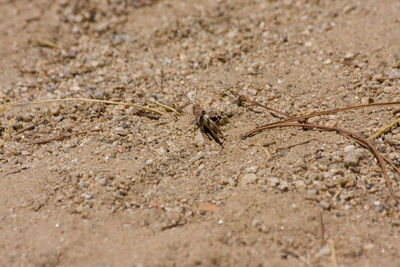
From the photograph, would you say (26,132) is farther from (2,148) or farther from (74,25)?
(74,25)

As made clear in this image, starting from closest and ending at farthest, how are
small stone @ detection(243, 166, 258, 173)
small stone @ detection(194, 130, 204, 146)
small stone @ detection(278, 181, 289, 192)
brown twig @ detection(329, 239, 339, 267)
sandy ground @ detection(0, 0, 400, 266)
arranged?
brown twig @ detection(329, 239, 339, 267) → sandy ground @ detection(0, 0, 400, 266) → small stone @ detection(278, 181, 289, 192) → small stone @ detection(243, 166, 258, 173) → small stone @ detection(194, 130, 204, 146)

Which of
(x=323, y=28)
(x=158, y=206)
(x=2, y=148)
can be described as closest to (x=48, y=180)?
(x=2, y=148)

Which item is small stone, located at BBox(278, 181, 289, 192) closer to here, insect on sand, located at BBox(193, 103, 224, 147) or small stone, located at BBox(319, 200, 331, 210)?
small stone, located at BBox(319, 200, 331, 210)

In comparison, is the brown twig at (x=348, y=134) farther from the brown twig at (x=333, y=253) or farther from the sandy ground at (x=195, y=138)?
the brown twig at (x=333, y=253)

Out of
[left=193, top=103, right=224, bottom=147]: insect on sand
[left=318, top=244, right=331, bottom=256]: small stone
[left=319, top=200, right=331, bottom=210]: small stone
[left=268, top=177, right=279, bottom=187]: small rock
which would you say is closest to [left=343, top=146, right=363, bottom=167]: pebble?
[left=319, top=200, right=331, bottom=210]: small stone

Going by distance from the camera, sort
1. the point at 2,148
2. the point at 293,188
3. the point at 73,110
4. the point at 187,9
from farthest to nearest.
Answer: the point at 187,9
the point at 73,110
the point at 2,148
the point at 293,188

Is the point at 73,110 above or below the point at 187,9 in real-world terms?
below

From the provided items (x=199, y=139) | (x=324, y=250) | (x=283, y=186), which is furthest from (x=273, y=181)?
(x=199, y=139)

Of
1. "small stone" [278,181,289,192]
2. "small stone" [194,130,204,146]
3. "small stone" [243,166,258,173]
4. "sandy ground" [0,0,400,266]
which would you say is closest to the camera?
"sandy ground" [0,0,400,266]

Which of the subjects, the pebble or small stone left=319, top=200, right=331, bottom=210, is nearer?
small stone left=319, top=200, right=331, bottom=210

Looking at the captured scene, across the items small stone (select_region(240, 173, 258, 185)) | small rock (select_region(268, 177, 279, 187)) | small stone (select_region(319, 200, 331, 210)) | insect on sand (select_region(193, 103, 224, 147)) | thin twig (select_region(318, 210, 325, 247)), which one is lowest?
thin twig (select_region(318, 210, 325, 247))
